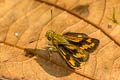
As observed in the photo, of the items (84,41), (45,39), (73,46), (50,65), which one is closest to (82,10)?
(84,41)

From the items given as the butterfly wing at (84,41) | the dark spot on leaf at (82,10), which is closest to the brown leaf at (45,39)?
the dark spot on leaf at (82,10)

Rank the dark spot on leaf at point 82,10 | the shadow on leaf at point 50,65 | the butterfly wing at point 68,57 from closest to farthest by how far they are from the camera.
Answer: the butterfly wing at point 68,57 → the shadow on leaf at point 50,65 → the dark spot on leaf at point 82,10

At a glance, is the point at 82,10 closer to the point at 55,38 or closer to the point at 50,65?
the point at 55,38

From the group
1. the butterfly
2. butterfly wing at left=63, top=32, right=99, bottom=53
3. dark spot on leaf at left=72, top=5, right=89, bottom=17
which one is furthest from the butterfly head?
dark spot on leaf at left=72, top=5, right=89, bottom=17

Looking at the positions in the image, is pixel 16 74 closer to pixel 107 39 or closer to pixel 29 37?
pixel 29 37

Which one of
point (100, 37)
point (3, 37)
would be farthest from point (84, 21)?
point (3, 37)

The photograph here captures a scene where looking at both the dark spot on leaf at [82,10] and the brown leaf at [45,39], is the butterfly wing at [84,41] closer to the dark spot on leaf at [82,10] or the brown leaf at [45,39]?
the brown leaf at [45,39]
